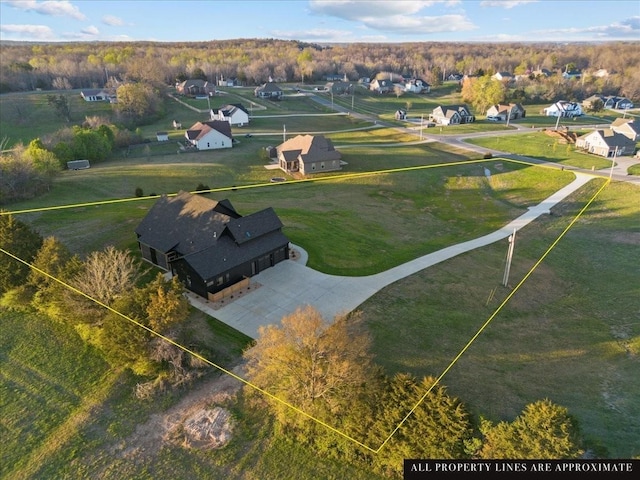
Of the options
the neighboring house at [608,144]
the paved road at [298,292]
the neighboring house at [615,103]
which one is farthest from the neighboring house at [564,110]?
the paved road at [298,292]

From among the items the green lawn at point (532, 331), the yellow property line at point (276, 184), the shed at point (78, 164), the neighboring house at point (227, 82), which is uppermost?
the neighboring house at point (227, 82)

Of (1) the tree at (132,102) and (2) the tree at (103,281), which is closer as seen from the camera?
(2) the tree at (103,281)

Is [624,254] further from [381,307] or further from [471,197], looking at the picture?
[381,307]

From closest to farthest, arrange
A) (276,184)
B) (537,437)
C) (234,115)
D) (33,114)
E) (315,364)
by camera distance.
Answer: (537,437) < (315,364) < (276,184) < (234,115) < (33,114)

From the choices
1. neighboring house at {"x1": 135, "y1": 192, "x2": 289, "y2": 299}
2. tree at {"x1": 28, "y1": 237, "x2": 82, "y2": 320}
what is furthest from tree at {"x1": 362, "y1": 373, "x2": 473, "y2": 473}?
tree at {"x1": 28, "y1": 237, "x2": 82, "y2": 320}

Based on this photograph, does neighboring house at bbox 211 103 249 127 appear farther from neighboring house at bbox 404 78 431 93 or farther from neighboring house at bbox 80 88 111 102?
neighboring house at bbox 404 78 431 93

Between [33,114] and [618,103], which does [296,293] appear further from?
[618,103]

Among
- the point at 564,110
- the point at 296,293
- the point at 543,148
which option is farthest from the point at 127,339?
the point at 564,110

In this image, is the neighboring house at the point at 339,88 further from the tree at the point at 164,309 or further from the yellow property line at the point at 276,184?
the tree at the point at 164,309
